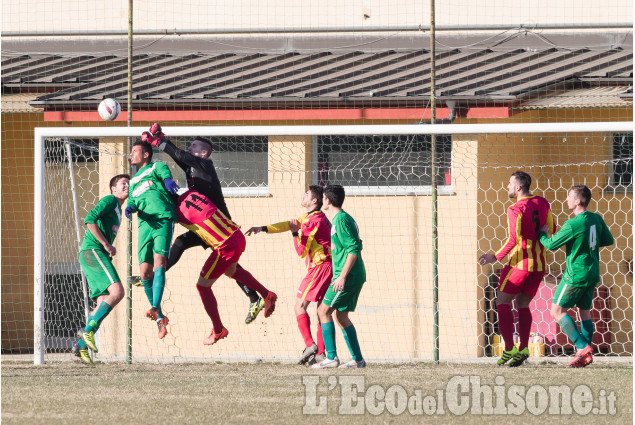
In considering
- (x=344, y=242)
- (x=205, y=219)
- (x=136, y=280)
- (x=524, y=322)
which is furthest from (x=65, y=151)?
(x=524, y=322)

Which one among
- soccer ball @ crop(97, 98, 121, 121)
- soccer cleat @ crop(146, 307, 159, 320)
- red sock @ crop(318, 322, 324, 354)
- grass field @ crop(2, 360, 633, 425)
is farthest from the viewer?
soccer ball @ crop(97, 98, 121, 121)

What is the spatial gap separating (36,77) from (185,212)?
182 inches

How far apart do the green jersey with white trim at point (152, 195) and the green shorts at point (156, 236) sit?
5 centimetres

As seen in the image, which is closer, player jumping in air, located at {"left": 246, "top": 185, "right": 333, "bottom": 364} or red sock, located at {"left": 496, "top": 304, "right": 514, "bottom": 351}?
red sock, located at {"left": 496, "top": 304, "right": 514, "bottom": 351}

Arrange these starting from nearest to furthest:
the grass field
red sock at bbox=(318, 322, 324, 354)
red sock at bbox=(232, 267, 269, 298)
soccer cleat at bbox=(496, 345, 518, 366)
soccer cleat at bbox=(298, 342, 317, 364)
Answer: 1. the grass field
2. soccer cleat at bbox=(496, 345, 518, 366)
3. soccer cleat at bbox=(298, 342, 317, 364)
4. red sock at bbox=(232, 267, 269, 298)
5. red sock at bbox=(318, 322, 324, 354)

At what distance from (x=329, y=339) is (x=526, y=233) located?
6.13ft

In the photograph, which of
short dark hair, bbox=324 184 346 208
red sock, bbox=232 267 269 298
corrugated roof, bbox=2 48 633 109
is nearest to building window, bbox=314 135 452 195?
corrugated roof, bbox=2 48 633 109

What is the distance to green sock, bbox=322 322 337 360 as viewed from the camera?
8.99 meters

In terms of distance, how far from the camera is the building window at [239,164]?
11648mm

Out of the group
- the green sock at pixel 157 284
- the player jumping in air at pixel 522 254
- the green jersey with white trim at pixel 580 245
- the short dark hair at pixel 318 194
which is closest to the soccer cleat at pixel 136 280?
the green sock at pixel 157 284

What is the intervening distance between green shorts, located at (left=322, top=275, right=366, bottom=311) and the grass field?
0.53 metres

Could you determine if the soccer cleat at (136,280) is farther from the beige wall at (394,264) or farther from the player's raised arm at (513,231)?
the player's raised arm at (513,231)

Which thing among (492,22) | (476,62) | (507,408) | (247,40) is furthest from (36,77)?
(507,408)

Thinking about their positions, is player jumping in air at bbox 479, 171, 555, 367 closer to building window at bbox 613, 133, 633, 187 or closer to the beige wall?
the beige wall
